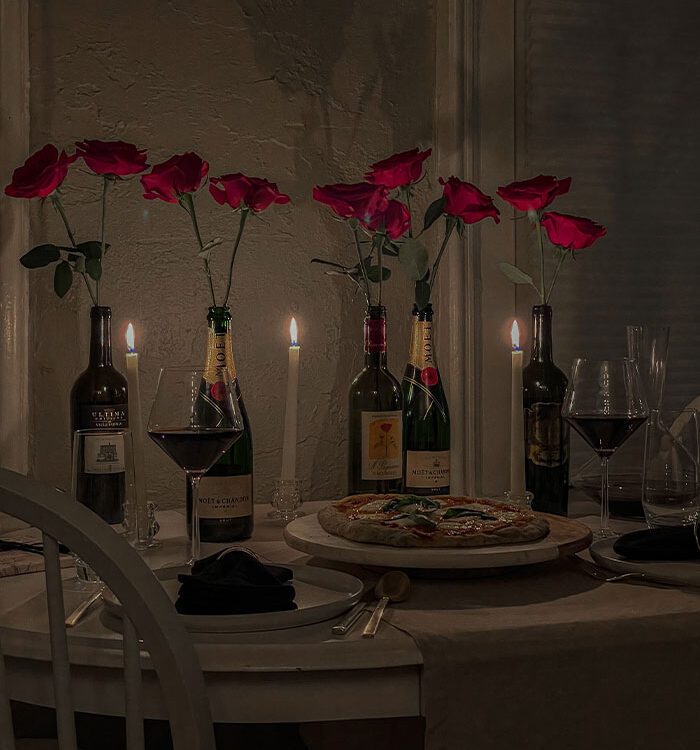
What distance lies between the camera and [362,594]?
908mm

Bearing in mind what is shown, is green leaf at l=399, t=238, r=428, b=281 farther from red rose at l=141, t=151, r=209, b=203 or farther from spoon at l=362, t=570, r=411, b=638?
spoon at l=362, t=570, r=411, b=638

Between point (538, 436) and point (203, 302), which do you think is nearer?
point (538, 436)

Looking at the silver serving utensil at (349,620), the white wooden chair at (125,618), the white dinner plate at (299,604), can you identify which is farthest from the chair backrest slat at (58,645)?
the silver serving utensil at (349,620)

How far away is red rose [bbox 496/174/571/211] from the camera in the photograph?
1.45m

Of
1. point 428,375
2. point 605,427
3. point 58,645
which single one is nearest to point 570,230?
point 428,375

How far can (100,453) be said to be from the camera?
95 cm

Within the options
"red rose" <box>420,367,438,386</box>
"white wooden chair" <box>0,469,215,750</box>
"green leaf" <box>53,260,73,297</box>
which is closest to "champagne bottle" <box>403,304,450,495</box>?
"red rose" <box>420,367,438,386</box>

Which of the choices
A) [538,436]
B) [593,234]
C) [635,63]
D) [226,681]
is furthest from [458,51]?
[226,681]

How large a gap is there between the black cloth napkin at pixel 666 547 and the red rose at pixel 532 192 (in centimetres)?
61

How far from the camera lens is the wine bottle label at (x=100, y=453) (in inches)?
37.3

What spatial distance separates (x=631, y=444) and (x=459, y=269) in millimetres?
532

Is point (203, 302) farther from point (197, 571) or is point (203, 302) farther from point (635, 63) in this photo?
point (635, 63)

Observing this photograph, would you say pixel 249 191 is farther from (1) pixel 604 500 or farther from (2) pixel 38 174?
(1) pixel 604 500

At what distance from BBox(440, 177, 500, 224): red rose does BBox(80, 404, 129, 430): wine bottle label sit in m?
0.59
